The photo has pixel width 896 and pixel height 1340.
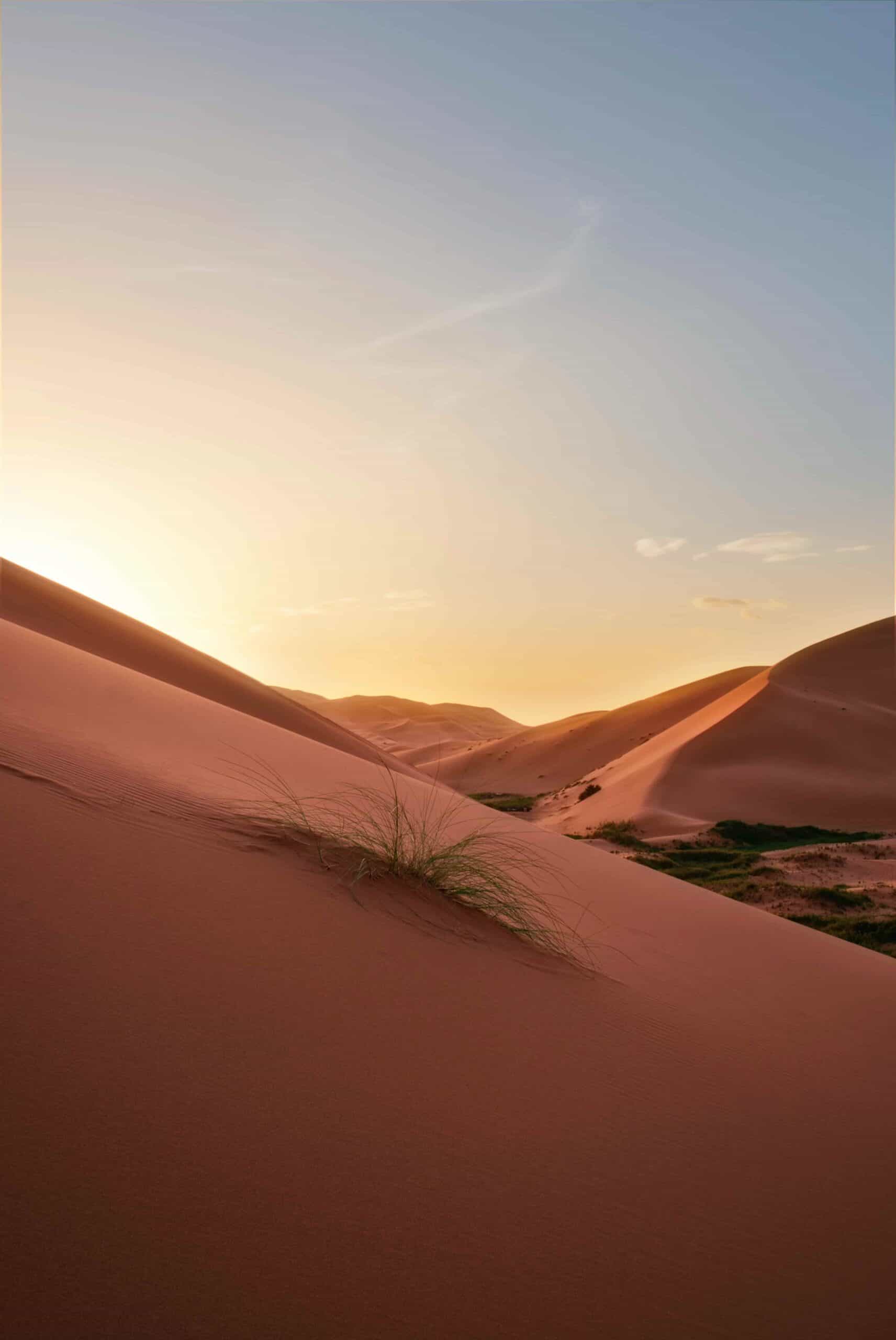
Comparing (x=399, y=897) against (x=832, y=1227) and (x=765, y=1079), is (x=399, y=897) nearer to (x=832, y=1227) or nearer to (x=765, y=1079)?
(x=765, y=1079)

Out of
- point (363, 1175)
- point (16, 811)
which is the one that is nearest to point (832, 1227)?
point (363, 1175)

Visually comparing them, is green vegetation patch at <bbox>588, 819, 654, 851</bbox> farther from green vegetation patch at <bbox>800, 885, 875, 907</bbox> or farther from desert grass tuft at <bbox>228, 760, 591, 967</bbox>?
desert grass tuft at <bbox>228, 760, 591, 967</bbox>

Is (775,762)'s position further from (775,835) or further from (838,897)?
(838,897)

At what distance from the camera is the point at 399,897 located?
3406 mm

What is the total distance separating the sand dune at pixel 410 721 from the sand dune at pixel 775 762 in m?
27.4

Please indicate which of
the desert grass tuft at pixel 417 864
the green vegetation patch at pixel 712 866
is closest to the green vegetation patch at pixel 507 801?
the green vegetation patch at pixel 712 866

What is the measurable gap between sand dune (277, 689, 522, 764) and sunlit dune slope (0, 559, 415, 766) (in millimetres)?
40202

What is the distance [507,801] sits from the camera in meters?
36.0

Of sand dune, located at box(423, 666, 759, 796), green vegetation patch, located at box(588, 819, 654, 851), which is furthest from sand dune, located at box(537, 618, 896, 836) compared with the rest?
sand dune, located at box(423, 666, 759, 796)

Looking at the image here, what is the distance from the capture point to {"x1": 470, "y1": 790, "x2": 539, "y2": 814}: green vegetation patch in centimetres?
3297

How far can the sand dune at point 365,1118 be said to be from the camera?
1527mm

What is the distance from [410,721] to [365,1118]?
88.6 meters

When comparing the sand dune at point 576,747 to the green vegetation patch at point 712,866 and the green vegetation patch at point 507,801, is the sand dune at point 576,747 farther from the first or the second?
the green vegetation patch at point 712,866

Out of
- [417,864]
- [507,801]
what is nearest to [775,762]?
[507,801]
